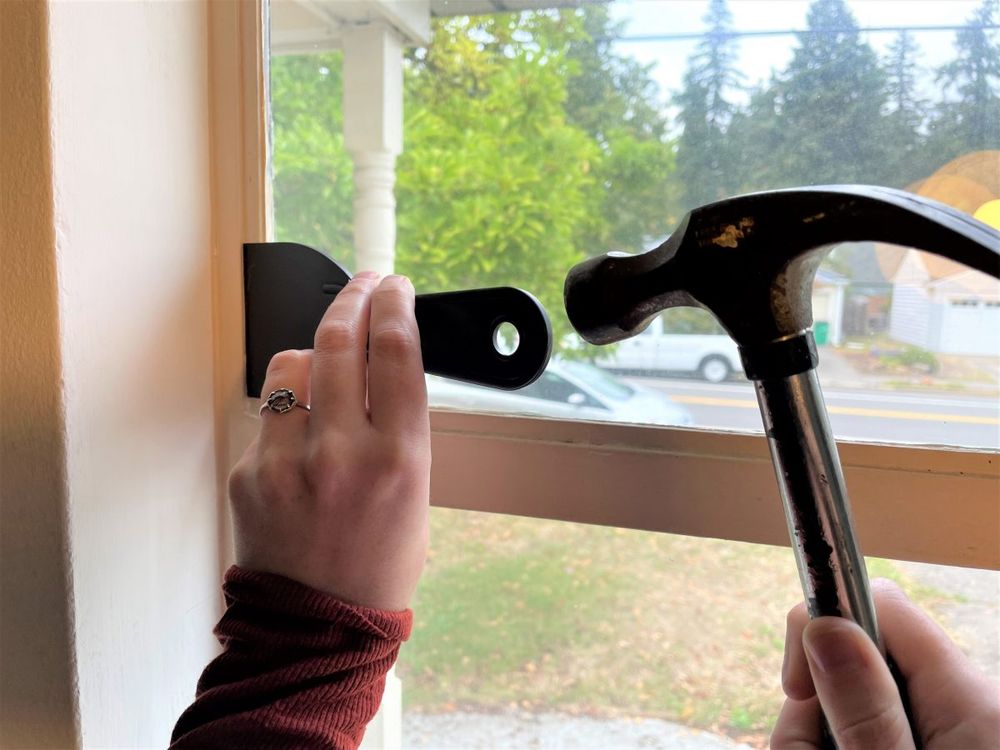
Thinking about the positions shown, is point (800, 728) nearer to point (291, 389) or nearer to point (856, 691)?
point (856, 691)

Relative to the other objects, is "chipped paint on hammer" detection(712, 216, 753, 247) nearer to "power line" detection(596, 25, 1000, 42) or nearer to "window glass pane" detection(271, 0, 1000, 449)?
"window glass pane" detection(271, 0, 1000, 449)

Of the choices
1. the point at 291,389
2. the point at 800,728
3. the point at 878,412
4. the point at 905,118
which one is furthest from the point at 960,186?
the point at 291,389

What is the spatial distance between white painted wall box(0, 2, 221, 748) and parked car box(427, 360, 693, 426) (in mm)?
228

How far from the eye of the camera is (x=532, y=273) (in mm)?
679

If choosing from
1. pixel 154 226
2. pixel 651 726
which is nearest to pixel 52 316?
pixel 154 226

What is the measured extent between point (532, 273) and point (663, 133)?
0.17 meters

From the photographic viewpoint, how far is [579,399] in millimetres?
639

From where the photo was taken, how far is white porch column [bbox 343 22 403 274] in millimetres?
723

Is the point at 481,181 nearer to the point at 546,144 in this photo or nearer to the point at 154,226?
the point at 546,144

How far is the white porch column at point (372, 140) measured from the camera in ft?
2.37

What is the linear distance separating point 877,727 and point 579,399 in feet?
1.10

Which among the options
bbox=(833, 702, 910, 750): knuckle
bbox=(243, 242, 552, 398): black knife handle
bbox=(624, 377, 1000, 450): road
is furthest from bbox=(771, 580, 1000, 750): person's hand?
bbox=(243, 242, 552, 398): black knife handle

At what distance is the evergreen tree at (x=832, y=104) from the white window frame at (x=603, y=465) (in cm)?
21

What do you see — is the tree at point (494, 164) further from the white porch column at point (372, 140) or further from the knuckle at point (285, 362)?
the knuckle at point (285, 362)
